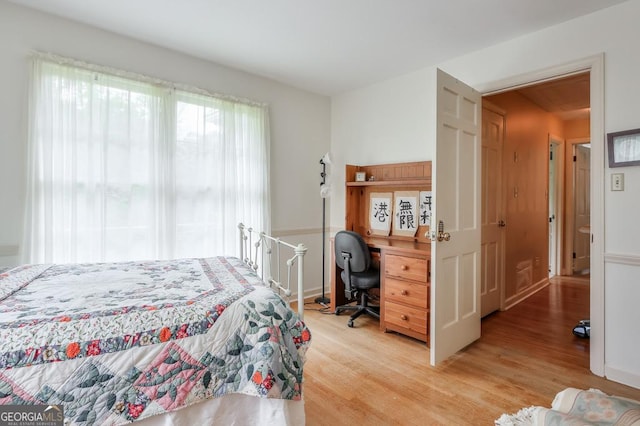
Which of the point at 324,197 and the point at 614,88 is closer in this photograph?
the point at 614,88

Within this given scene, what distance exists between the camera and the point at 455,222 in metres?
2.52

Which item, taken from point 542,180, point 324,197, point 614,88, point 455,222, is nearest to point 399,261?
point 455,222

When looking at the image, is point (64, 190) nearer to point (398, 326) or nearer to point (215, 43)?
point (215, 43)

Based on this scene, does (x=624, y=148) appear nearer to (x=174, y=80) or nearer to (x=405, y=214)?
(x=405, y=214)

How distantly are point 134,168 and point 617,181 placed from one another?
355cm

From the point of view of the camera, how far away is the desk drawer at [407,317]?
2.71 m

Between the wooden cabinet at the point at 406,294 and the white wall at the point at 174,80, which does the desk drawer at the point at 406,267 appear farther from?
the white wall at the point at 174,80

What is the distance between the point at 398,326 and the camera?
290cm

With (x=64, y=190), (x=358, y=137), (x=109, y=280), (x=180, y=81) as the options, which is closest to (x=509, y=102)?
(x=358, y=137)

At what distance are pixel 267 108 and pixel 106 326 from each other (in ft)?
9.22

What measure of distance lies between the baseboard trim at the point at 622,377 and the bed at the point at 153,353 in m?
2.18

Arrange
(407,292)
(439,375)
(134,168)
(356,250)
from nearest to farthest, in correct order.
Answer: (439,375) → (134,168) → (407,292) → (356,250)

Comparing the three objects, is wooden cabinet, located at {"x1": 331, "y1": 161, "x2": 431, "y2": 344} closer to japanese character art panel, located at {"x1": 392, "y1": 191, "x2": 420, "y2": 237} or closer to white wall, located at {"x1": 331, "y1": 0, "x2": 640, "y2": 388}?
japanese character art panel, located at {"x1": 392, "y1": 191, "x2": 420, "y2": 237}

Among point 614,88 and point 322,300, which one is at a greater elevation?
point 614,88
